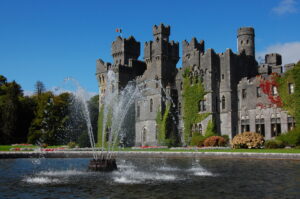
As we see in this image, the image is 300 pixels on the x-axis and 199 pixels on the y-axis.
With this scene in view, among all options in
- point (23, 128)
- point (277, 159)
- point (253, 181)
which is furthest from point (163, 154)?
point (23, 128)

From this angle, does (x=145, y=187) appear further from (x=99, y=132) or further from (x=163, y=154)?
(x=99, y=132)

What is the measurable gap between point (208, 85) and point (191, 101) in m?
3.11

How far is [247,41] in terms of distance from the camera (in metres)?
49.8

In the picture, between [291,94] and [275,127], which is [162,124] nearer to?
[275,127]

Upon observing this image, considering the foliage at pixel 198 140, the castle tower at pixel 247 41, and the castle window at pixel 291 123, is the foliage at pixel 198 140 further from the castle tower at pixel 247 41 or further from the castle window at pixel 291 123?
the castle tower at pixel 247 41

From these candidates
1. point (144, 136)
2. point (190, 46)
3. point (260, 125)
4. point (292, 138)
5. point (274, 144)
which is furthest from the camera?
point (144, 136)

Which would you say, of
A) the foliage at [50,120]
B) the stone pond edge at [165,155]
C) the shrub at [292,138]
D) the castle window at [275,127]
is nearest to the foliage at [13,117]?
the foliage at [50,120]

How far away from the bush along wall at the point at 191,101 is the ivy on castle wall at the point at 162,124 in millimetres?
2399

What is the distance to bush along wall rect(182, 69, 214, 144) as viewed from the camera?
1801 inches

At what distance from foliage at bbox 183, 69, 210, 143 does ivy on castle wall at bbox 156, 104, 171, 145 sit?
2399 mm

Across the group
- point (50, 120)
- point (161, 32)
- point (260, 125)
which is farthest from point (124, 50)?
point (260, 125)

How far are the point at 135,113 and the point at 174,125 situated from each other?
7390 mm

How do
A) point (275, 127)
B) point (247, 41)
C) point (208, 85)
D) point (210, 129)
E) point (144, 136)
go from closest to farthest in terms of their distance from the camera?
point (275, 127)
point (210, 129)
point (208, 85)
point (247, 41)
point (144, 136)

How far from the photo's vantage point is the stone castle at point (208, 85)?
4247cm
